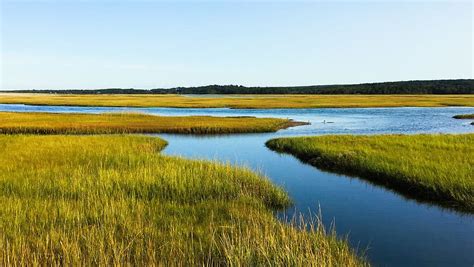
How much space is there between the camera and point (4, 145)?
24.5 m

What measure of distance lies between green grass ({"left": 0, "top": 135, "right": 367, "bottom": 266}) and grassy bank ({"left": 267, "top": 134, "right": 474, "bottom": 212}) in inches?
186

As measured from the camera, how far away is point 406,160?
18547 mm

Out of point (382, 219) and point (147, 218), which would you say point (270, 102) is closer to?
point (382, 219)

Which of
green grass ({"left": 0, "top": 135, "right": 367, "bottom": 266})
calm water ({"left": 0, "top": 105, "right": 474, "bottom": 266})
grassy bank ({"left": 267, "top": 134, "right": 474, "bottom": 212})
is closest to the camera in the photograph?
green grass ({"left": 0, "top": 135, "right": 367, "bottom": 266})

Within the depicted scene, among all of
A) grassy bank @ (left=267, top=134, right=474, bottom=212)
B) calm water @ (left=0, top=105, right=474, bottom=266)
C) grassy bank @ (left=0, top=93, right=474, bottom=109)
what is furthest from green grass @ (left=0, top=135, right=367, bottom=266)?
grassy bank @ (left=0, top=93, right=474, bottom=109)

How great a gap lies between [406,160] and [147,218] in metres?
11.9

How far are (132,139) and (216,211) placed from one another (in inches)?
731

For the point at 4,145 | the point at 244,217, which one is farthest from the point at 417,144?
the point at 4,145

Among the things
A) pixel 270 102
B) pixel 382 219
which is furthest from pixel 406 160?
pixel 270 102

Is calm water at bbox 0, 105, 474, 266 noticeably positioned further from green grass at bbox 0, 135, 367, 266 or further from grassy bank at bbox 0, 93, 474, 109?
grassy bank at bbox 0, 93, 474, 109

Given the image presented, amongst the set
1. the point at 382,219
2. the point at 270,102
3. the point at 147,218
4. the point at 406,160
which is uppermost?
the point at 270,102

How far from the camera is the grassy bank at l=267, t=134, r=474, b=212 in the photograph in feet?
46.9

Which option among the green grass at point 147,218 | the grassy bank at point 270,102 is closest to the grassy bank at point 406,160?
the green grass at point 147,218

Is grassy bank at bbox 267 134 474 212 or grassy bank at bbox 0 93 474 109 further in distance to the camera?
grassy bank at bbox 0 93 474 109
